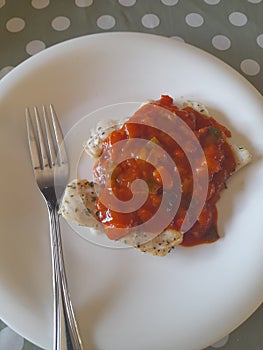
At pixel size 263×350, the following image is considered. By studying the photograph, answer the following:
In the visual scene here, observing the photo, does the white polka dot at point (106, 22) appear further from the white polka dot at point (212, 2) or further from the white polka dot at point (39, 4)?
the white polka dot at point (212, 2)

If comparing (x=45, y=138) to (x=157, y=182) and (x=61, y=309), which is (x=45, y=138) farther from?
(x=61, y=309)

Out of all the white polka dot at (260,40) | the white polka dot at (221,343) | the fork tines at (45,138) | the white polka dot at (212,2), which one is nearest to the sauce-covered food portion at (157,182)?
the fork tines at (45,138)

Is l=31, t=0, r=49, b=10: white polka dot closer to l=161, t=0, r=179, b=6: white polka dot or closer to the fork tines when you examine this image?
l=161, t=0, r=179, b=6: white polka dot

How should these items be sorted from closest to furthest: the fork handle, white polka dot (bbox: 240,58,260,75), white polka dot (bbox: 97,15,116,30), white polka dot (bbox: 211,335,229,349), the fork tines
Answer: the fork handle, white polka dot (bbox: 211,335,229,349), the fork tines, white polka dot (bbox: 240,58,260,75), white polka dot (bbox: 97,15,116,30)

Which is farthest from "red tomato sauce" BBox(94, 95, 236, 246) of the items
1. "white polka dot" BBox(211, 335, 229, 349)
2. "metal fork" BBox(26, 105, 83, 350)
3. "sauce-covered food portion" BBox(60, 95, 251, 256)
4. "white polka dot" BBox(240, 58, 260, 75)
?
"white polka dot" BBox(240, 58, 260, 75)

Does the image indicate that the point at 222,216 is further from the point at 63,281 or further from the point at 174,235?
the point at 63,281

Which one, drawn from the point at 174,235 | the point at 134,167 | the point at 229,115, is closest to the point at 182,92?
the point at 229,115
